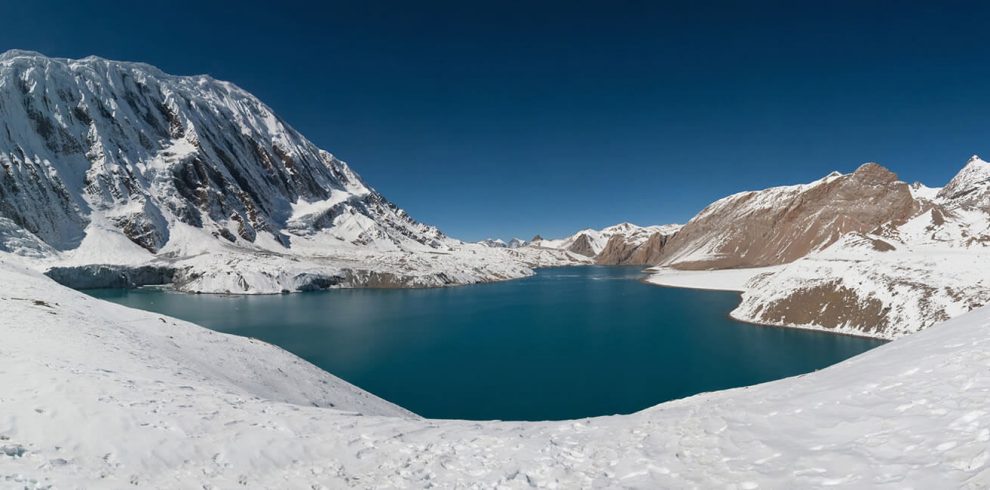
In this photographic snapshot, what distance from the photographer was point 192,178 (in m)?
182

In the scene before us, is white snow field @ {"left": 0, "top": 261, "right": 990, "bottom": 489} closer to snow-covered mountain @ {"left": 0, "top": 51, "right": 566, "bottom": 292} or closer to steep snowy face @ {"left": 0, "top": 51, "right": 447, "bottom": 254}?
snow-covered mountain @ {"left": 0, "top": 51, "right": 566, "bottom": 292}

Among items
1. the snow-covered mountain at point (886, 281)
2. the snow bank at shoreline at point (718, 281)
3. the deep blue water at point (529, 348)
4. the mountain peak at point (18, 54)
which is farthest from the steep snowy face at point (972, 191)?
the mountain peak at point (18, 54)

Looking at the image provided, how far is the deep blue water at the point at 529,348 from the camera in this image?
34469 mm

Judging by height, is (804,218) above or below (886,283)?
above

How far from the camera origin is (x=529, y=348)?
168 ft

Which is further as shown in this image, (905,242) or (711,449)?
(905,242)

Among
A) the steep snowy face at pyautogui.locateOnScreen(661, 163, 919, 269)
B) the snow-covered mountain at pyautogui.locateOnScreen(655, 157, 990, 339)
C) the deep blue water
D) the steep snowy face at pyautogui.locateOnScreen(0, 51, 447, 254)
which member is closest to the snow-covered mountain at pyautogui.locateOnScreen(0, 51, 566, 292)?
the steep snowy face at pyautogui.locateOnScreen(0, 51, 447, 254)

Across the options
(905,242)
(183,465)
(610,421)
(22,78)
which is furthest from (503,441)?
(22,78)

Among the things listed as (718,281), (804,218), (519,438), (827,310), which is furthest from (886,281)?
(804,218)

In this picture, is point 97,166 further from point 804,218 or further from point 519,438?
point 804,218

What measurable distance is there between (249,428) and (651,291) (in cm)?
11462

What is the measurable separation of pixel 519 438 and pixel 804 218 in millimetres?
184916

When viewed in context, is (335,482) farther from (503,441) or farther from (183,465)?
(503,441)

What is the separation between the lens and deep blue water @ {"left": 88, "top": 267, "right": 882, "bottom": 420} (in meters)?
34.5
